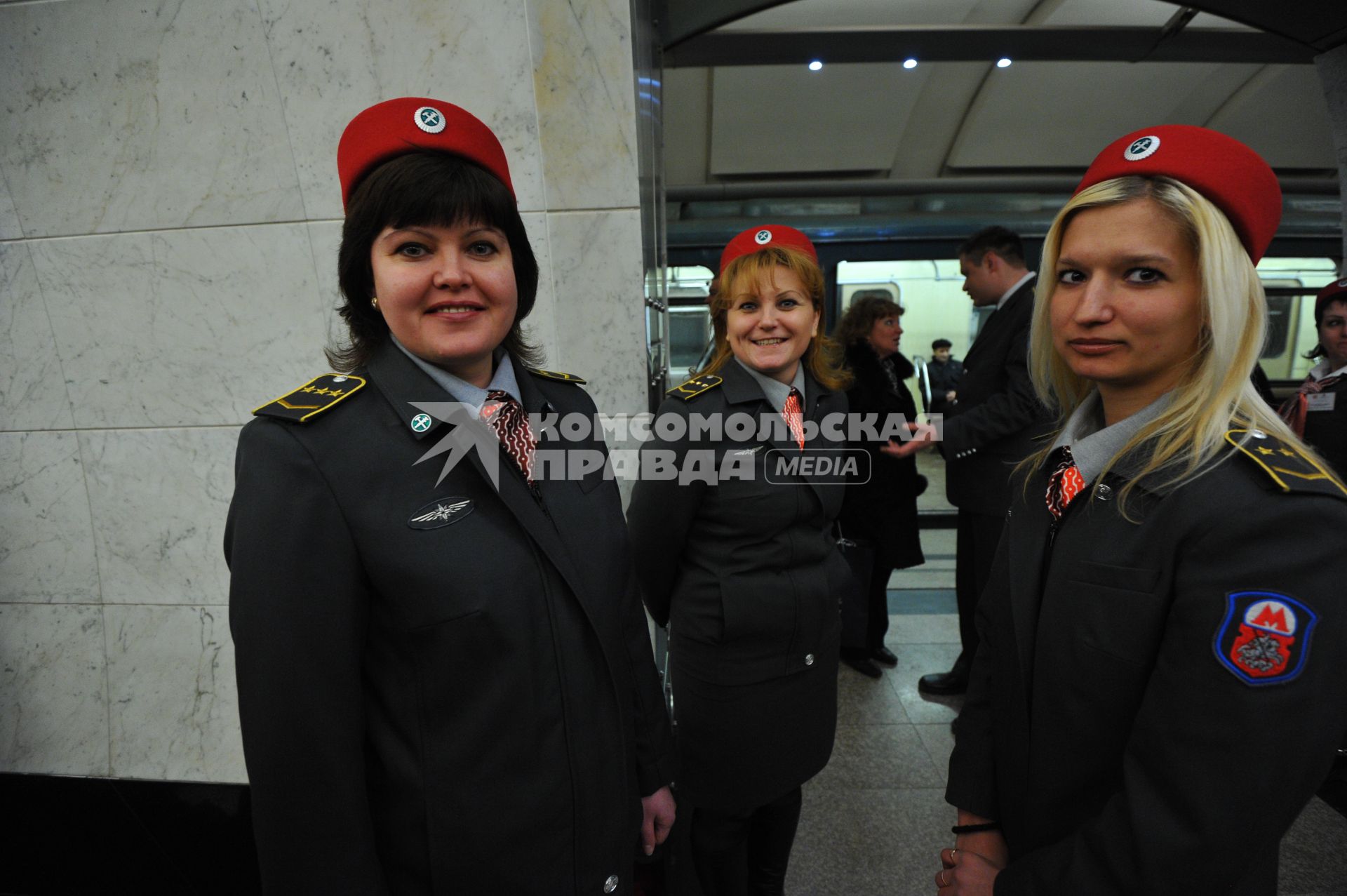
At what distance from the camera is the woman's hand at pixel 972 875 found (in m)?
1.08

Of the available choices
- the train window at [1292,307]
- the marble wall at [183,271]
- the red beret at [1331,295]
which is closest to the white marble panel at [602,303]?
the marble wall at [183,271]

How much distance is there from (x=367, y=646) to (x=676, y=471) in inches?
35.8

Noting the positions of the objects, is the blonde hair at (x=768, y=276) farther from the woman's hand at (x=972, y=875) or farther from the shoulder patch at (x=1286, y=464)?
the woman's hand at (x=972, y=875)

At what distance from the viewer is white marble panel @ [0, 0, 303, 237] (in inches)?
71.7

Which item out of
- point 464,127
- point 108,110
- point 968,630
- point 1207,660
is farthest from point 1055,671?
point 108,110

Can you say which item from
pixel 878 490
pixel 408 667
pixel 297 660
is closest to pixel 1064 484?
pixel 408 667

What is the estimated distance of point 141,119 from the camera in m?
1.87

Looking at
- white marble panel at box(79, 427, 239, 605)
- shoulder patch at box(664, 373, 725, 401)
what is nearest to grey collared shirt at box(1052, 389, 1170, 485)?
shoulder patch at box(664, 373, 725, 401)

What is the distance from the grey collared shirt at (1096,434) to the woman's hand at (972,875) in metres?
0.71

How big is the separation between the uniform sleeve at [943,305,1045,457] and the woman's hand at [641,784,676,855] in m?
2.00

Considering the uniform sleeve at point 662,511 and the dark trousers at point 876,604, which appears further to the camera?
the dark trousers at point 876,604

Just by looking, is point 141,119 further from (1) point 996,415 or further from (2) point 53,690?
(1) point 996,415

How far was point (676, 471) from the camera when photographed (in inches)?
65.0

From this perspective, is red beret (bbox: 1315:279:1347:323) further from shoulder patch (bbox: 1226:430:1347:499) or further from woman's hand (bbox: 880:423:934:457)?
shoulder patch (bbox: 1226:430:1347:499)
